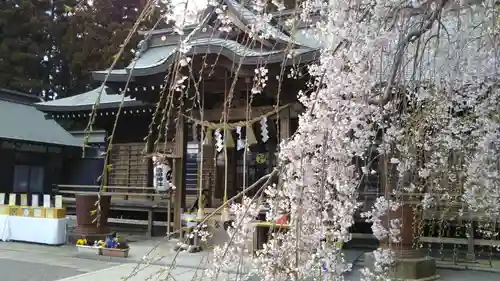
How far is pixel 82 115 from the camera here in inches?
434

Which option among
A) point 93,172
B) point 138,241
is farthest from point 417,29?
point 93,172

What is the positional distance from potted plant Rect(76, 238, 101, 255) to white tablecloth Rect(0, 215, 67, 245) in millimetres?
764

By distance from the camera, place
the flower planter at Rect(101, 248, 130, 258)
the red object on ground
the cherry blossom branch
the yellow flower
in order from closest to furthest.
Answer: the cherry blossom branch < the red object on ground < the flower planter at Rect(101, 248, 130, 258) < the yellow flower

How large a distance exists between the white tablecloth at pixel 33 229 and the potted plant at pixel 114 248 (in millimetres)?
1454

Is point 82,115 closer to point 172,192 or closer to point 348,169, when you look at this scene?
point 172,192

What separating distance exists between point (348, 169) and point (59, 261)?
6.15 metres

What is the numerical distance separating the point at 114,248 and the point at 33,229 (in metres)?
2.42

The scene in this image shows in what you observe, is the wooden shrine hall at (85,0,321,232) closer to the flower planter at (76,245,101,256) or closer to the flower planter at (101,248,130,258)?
the flower planter at (101,248,130,258)

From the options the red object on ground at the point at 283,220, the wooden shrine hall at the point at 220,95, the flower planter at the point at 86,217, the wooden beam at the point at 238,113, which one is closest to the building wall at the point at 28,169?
the flower planter at the point at 86,217

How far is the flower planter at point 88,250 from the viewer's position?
7.57 m

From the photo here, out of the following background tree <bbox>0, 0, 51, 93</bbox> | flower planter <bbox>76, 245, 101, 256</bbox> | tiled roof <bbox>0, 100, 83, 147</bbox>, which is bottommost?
flower planter <bbox>76, 245, 101, 256</bbox>

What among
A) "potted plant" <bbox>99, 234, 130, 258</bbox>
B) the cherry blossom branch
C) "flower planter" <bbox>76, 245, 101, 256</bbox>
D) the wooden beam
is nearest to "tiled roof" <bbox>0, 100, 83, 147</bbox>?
"flower planter" <bbox>76, 245, 101, 256</bbox>

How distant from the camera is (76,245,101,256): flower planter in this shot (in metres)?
7.57

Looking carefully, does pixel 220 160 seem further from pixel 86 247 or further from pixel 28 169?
pixel 28 169
